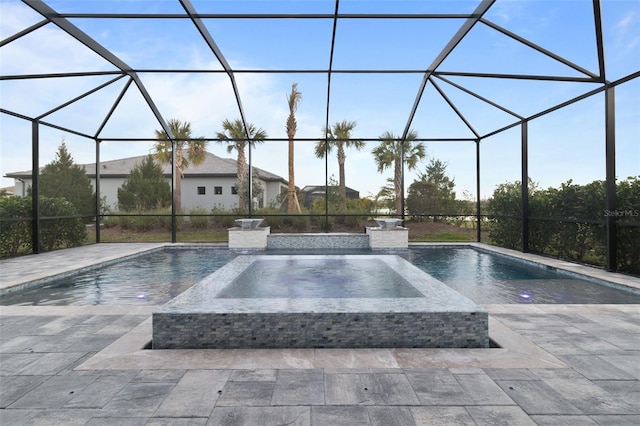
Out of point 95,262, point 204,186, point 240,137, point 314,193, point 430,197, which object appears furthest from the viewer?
point 314,193

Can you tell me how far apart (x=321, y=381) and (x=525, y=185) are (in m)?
8.19

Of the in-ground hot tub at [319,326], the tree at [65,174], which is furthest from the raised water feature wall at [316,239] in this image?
the tree at [65,174]

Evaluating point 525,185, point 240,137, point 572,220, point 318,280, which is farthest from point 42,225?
point 572,220

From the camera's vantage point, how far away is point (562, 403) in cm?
217

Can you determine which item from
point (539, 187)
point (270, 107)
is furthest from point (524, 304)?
point (270, 107)

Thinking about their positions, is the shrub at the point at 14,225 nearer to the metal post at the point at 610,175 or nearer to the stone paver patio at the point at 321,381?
the stone paver patio at the point at 321,381

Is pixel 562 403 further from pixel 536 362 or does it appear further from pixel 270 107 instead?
pixel 270 107

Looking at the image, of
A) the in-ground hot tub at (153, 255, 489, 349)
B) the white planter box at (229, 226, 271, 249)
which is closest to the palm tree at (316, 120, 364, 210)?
the white planter box at (229, 226, 271, 249)

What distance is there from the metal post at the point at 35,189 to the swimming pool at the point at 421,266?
2.34 meters

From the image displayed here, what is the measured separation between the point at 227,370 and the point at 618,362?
2931 mm

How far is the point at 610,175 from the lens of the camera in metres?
6.05

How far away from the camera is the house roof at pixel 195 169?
2205cm

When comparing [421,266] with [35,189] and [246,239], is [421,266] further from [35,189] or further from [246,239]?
[35,189]

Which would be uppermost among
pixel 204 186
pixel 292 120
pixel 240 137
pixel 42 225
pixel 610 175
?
pixel 292 120
